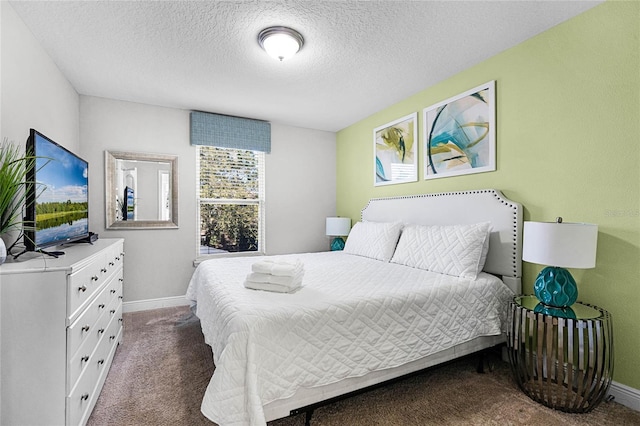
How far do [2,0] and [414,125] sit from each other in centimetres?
336

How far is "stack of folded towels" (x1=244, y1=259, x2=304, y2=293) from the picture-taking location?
1901mm

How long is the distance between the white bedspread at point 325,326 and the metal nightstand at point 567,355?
0.31 m

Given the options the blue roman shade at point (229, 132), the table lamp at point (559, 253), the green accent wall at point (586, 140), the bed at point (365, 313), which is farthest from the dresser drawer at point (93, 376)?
the green accent wall at point (586, 140)

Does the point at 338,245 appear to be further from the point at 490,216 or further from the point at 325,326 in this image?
the point at 325,326

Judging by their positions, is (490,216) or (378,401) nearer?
(378,401)

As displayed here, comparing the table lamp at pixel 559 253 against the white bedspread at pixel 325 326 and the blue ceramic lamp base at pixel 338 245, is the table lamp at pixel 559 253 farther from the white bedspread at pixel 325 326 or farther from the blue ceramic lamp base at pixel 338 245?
the blue ceramic lamp base at pixel 338 245

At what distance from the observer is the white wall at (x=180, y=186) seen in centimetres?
348

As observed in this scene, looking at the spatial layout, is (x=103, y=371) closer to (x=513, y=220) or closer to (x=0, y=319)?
(x=0, y=319)

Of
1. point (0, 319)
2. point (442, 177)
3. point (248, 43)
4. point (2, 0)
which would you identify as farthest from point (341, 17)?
point (0, 319)

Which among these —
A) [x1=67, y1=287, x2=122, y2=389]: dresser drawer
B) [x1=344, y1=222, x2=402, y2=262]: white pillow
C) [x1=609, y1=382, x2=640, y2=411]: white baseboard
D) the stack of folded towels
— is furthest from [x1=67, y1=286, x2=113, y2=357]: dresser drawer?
[x1=609, y1=382, x2=640, y2=411]: white baseboard

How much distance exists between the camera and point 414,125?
3373 mm

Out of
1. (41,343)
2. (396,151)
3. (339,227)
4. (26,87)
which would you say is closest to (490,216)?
(396,151)

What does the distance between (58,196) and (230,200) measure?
2.17 meters

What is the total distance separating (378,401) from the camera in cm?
190
